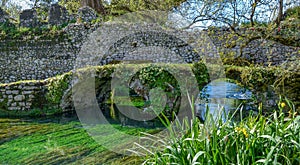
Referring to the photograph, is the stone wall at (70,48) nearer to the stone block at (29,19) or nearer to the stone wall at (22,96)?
the stone block at (29,19)

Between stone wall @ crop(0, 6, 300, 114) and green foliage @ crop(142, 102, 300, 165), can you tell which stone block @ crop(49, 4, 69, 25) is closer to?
stone wall @ crop(0, 6, 300, 114)

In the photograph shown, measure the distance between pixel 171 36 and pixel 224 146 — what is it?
8.22 m

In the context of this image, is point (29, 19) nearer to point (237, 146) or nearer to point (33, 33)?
point (33, 33)

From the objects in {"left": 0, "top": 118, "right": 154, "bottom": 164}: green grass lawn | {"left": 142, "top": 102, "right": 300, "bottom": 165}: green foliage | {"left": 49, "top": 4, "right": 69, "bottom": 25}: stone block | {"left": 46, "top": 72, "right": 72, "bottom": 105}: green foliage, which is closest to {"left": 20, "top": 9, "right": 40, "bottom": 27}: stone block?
{"left": 49, "top": 4, "right": 69, "bottom": 25}: stone block

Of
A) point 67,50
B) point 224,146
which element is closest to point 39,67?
point 67,50

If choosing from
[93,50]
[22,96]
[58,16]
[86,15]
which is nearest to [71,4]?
[58,16]

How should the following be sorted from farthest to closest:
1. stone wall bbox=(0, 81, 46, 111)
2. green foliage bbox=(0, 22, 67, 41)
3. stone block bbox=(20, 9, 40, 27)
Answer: stone block bbox=(20, 9, 40, 27), green foliage bbox=(0, 22, 67, 41), stone wall bbox=(0, 81, 46, 111)

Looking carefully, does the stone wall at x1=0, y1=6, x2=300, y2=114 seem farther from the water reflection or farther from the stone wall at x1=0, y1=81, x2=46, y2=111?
the stone wall at x1=0, y1=81, x2=46, y2=111

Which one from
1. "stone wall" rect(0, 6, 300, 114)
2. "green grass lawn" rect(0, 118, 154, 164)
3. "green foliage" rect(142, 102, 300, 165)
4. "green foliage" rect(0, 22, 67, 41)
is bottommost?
"green grass lawn" rect(0, 118, 154, 164)

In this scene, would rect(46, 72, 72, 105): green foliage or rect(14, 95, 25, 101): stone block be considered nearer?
rect(46, 72, 72, 105): green foliage

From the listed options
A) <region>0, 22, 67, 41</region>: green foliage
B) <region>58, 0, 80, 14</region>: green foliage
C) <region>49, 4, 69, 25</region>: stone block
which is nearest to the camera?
<region>0, 22, 67, 41</region>: green foliage

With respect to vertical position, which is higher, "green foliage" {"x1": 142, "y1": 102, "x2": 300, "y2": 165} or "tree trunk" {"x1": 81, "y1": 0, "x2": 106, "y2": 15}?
"tree trunk" {"x1": 81, "y1": 0, "x2": 106, "y2": 15}


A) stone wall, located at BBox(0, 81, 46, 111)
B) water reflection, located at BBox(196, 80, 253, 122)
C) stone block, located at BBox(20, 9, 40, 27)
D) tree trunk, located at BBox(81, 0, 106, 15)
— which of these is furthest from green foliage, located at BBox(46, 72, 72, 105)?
tree trunk, located at BBox(81, 0, 106, 15)

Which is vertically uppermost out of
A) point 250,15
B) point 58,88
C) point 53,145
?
point 250,15
